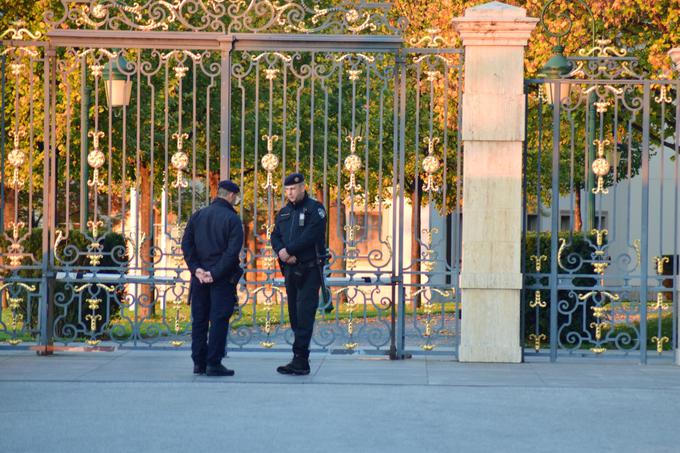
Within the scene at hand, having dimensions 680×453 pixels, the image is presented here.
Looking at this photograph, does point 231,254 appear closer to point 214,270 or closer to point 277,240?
point 214,270

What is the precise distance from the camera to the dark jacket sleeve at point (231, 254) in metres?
11.9

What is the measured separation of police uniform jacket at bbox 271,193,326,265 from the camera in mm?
12094

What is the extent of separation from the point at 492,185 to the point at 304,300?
2488mm

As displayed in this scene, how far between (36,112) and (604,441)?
18.0 m

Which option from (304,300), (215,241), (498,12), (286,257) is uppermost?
(498,12)

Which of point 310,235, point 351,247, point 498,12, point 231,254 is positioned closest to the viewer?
point 231,254

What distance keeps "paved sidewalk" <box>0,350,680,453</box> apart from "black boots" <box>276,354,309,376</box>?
0.16 meters

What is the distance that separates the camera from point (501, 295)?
1337 centimetres

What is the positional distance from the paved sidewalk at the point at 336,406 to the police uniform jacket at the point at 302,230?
1180 millimetres

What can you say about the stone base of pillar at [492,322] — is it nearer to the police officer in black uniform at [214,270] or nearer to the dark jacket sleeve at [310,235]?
the dark jacket sleeve at [310,235]

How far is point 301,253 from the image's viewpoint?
39.8 feet

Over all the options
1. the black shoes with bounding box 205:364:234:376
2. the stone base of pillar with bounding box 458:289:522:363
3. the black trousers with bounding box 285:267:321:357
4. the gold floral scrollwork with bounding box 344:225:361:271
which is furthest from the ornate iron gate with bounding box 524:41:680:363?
the black shoes with bounding box 205:364:234:376

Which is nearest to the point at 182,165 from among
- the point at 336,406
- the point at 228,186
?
the point at 228,186

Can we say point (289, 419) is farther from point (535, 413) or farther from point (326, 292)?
point (326, 292)
